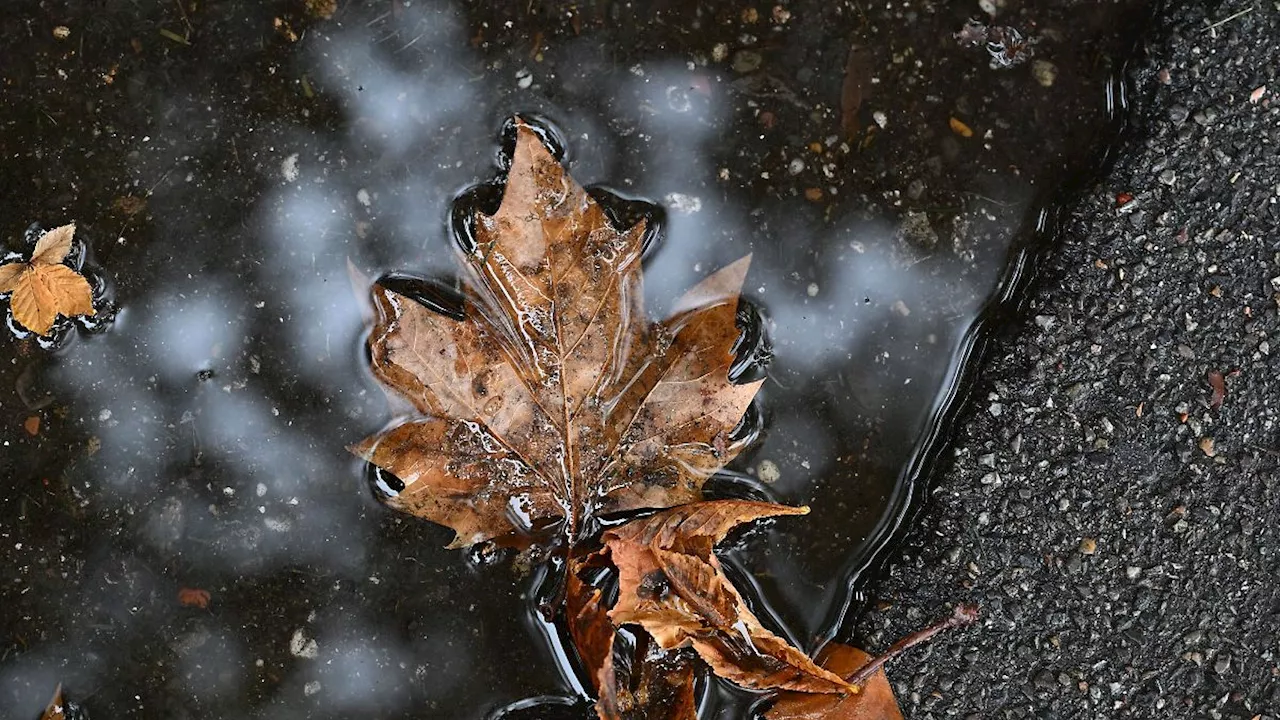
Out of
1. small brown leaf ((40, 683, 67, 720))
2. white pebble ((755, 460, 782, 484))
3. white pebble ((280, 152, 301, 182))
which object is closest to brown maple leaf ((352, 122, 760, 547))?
white pebble ((755, 460, 782, 484))

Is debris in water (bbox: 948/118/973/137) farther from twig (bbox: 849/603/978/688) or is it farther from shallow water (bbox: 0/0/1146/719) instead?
twig (bbox: 849/603/978/688)

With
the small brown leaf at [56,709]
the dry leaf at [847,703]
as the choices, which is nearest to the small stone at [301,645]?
the small brown leaf at [56,709]

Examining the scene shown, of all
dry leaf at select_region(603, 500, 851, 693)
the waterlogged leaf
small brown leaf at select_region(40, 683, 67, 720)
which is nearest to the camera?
dry leaf at select_region(603, 500, 851, 693)

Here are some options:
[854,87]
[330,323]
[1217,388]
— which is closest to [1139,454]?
[1217,388]

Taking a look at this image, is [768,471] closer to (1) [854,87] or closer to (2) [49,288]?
(1) [854,87]

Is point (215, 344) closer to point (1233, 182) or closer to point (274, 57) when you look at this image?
point (274, 57)

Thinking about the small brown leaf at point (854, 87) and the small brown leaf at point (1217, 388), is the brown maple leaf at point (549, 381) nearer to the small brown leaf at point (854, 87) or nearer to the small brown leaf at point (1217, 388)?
the small brown leaf at point (854, 87)
